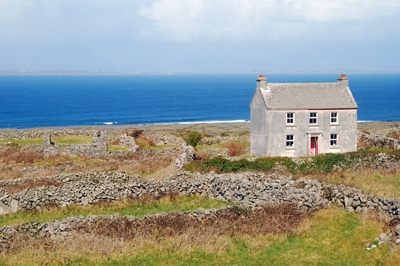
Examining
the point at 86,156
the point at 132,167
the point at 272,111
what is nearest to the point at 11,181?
the point at 132,167

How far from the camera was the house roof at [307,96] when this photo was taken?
4431 cm

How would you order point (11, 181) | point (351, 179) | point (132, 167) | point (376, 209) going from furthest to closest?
point (132, 167), point (11, 181), point (351, 179), point (376, 209)

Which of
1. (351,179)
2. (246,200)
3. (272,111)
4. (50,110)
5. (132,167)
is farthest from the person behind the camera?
(50,110)

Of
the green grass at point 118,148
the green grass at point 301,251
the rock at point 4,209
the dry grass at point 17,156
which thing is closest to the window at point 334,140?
the green grass at point 118,148

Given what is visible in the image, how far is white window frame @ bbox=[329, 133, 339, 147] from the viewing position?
44875 mm

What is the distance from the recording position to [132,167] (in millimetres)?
39750

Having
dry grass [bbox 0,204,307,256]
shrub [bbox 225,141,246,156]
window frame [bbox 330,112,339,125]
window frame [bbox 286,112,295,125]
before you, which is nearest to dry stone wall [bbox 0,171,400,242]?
dry grass [bbox 0,204,307,256]

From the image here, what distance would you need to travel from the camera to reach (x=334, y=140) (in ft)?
147

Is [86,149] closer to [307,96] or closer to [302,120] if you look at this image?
[302,120]

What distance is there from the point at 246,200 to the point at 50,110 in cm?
13854

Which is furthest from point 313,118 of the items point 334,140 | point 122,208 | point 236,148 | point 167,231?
point 167,231

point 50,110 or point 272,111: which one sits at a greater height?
point 272,111

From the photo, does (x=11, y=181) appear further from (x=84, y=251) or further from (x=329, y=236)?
(x=329, y=236)

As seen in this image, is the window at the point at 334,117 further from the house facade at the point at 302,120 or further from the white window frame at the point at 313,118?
the white window frame at the point at 313,118
